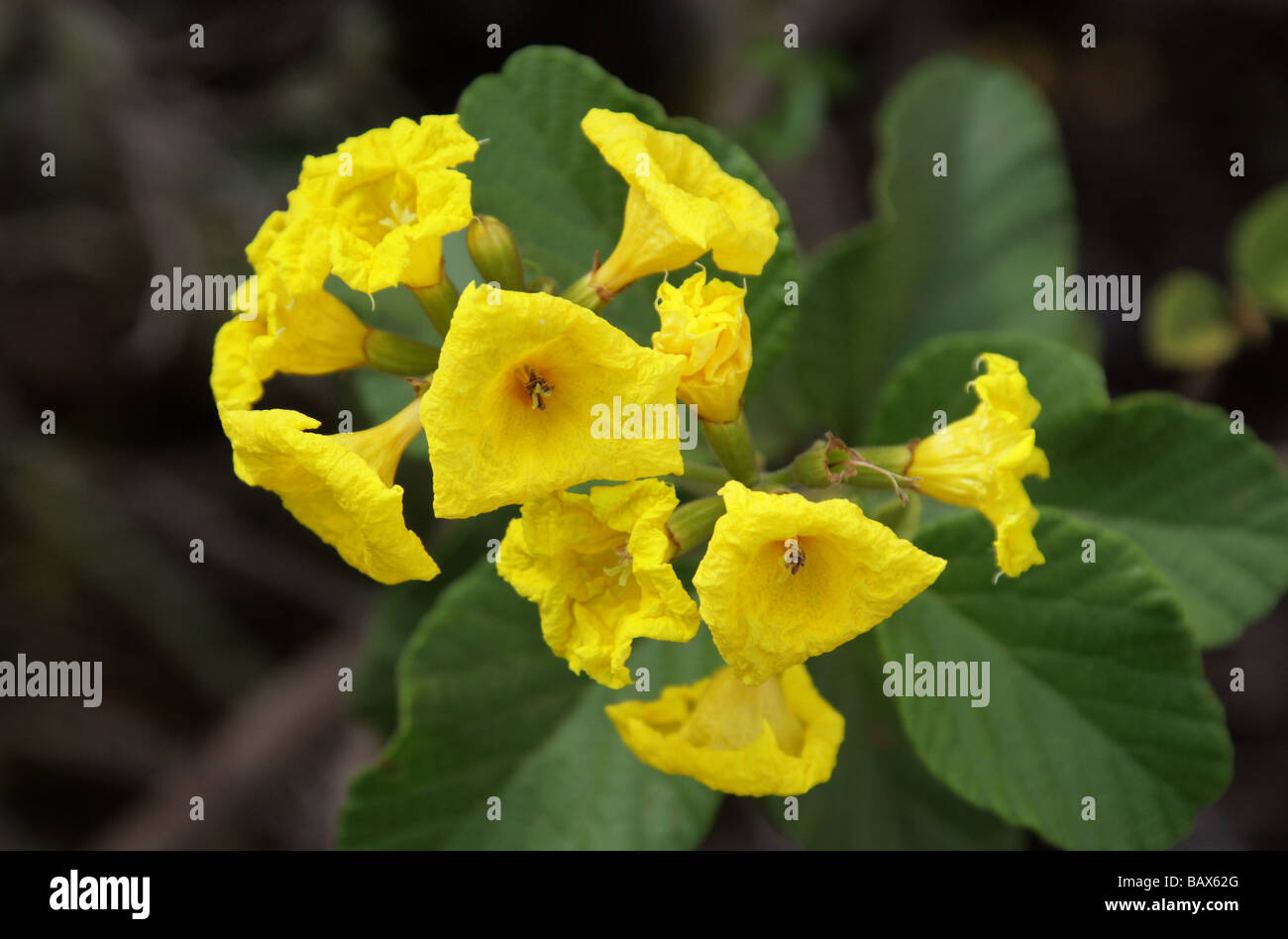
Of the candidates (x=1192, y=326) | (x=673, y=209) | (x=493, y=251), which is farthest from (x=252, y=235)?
(x=1192, y=326)

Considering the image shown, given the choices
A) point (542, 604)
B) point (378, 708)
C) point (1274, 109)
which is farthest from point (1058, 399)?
point (1274, 109)

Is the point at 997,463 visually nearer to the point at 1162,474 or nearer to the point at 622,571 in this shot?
the point at 622,571

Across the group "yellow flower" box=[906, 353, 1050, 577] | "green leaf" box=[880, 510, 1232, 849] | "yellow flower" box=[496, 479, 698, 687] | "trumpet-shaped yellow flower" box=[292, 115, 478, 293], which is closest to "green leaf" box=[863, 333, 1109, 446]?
"green leaf" box=[880, 510, 1232, 849]

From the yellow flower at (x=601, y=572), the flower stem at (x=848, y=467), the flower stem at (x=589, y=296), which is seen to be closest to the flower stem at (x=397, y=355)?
the flower stem at (x=589, y=296)

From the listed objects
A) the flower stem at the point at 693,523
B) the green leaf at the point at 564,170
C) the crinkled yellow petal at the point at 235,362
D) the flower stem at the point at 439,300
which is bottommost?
the flower stem at the point at 693,523

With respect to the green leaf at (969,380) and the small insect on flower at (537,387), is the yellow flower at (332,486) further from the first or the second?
the green leaf at (969,380)

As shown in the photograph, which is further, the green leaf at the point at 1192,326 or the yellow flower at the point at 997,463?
the green leaf at the point at 1192,326

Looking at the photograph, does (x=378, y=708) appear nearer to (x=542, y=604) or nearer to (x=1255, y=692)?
(x=542, y=604)
